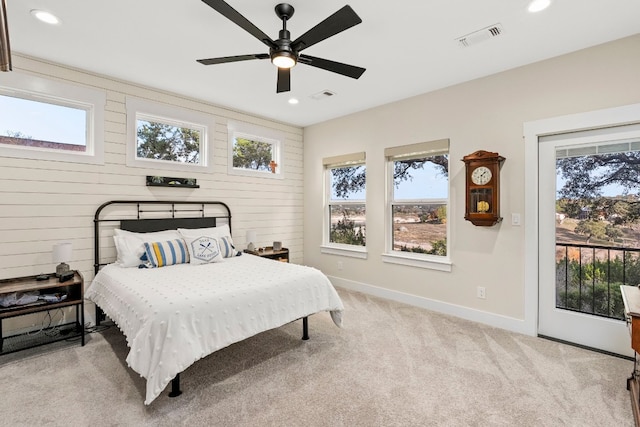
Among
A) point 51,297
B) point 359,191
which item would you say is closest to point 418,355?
point 359,191

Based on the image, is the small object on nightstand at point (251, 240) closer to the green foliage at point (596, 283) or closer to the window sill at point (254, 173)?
the window sill at point (254, 173)

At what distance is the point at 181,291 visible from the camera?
2.45 m

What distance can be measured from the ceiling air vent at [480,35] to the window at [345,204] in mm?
2197

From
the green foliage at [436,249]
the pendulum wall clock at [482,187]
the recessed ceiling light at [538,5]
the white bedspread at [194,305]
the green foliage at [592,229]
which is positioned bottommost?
the white bedspread at [194,305]

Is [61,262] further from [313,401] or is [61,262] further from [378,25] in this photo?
[378,25]

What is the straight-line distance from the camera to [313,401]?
2.17 meters

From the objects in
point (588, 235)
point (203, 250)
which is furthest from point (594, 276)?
point (203, 250)

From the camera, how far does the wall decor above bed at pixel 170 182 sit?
13.0ft

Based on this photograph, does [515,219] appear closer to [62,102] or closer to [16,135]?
[62,102]

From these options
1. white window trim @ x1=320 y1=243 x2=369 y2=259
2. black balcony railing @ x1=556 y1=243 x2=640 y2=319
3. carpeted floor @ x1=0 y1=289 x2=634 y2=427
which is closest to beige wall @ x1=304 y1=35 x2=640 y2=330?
white window trim @ x1=320 y1=243 x2=369 y2=259

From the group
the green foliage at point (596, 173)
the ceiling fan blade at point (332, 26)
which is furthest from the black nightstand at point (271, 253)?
the green foliage at point (596, 173)

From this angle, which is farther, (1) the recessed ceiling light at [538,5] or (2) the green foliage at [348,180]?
(2) the green foliage at [348,180]

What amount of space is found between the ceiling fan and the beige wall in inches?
74.8

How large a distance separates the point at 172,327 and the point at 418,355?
2090 mm
